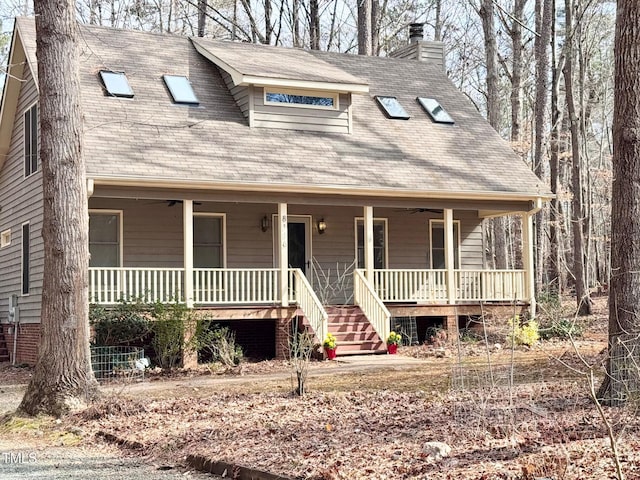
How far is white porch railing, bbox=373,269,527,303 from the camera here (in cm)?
2034

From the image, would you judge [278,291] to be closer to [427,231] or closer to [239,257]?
[239,257]

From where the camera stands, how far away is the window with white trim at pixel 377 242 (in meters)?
22.1

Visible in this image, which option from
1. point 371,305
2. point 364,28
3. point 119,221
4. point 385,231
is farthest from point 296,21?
point 371,305

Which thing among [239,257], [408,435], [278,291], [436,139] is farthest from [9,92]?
[408,435]

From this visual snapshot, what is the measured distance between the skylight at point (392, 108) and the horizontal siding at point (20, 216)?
828 centimetres

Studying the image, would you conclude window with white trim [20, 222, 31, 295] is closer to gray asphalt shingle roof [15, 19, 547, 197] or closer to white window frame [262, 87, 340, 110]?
gray asphalt shingle roof [15, 19, 547, 197]

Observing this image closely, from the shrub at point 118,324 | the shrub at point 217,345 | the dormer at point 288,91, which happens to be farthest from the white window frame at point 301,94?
the shrub at point 118,324

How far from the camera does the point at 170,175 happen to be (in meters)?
17.4

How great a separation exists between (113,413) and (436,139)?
43.8 ft

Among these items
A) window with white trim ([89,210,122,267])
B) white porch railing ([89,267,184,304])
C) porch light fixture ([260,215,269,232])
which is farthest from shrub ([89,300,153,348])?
porch light fixture ([260,215,269,232])

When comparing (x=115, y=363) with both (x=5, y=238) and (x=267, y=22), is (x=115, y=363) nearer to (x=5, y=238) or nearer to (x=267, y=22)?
(x=5, y=238)

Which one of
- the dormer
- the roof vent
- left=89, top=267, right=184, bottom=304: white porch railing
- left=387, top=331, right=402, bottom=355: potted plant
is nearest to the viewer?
left=89, top=267, right=184, bottom=304: white porch railing

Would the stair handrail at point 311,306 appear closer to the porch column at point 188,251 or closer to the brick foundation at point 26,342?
the porch column at point 188,251

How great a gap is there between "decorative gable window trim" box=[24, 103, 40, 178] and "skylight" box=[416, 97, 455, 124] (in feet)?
31.3
